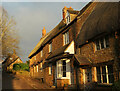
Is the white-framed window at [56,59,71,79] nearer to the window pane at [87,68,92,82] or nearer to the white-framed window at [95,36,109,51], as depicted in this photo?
the window pane at [87,68,92,82]

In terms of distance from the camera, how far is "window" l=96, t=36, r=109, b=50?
10377 mm

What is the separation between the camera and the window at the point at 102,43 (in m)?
10.4

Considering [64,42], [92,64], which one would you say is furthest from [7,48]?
[92,64]

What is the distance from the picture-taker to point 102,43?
10805 millimetres

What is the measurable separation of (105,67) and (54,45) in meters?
10.1

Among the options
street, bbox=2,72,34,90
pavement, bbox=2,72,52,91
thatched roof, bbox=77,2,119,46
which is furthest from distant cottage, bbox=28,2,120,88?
street, bbox=2,72,34,90

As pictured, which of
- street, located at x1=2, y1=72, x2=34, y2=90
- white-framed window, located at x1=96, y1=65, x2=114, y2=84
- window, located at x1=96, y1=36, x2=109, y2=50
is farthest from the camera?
street, located at x1=2, y1=72, x2=34, y2=90

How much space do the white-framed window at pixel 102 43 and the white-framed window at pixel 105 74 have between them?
1578 mm

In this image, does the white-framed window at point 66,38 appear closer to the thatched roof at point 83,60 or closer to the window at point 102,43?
the thatched roof at point 83,60

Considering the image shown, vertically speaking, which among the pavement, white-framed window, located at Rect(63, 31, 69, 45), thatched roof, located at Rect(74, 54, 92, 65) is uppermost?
white-framed window, located at Rect(63, 31, 69, 45)

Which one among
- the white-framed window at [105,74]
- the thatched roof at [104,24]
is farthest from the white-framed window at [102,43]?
the white-framed window at [105,74]

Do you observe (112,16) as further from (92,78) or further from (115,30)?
(92,78)

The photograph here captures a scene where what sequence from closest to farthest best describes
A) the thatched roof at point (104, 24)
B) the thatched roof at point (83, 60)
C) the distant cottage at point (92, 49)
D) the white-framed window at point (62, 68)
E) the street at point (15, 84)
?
the thatched roof at point (104, 24) → the distant cottage at point (92, 49) → the thatched roof at point (83, 60) → the white-framed window at point (62, 68) → the street at point (15, 84)

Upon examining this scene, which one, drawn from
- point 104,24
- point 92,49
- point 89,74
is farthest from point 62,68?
point 104,24
